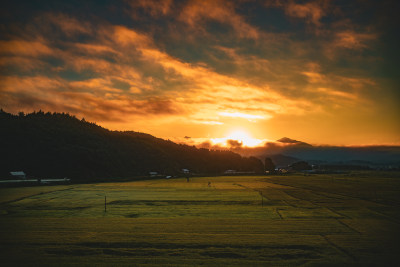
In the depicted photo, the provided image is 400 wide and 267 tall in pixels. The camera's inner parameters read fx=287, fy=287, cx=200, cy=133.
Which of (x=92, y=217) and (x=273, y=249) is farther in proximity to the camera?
(x=92, y=217)

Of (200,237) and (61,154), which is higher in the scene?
(61,154)

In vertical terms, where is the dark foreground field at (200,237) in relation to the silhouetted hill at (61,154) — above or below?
below

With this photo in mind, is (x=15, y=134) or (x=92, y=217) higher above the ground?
(x=15, y=134)

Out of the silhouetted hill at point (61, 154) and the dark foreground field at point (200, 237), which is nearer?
the dark foreground field at point (200, 237)

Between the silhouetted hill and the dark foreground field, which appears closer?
the dark foreground field

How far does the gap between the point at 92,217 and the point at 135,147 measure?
163 m

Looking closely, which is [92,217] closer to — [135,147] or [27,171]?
[27,171]

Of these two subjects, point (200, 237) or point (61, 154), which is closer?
point (200, 237)

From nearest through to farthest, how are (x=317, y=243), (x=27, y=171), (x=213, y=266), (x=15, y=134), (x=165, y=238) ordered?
(x=213, y=266)
(x=317, y=243)
(x=165, y=238)
(x=27, y=171)
(x=15, y=134)

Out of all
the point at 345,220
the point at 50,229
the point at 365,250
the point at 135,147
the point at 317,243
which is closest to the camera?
the point at 365,250

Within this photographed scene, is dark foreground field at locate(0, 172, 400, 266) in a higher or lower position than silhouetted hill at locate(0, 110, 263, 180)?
lower

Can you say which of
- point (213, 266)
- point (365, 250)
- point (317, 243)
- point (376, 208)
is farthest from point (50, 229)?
point (376, 208)

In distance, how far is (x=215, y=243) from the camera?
55.1 feet

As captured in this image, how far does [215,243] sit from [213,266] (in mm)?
3636
